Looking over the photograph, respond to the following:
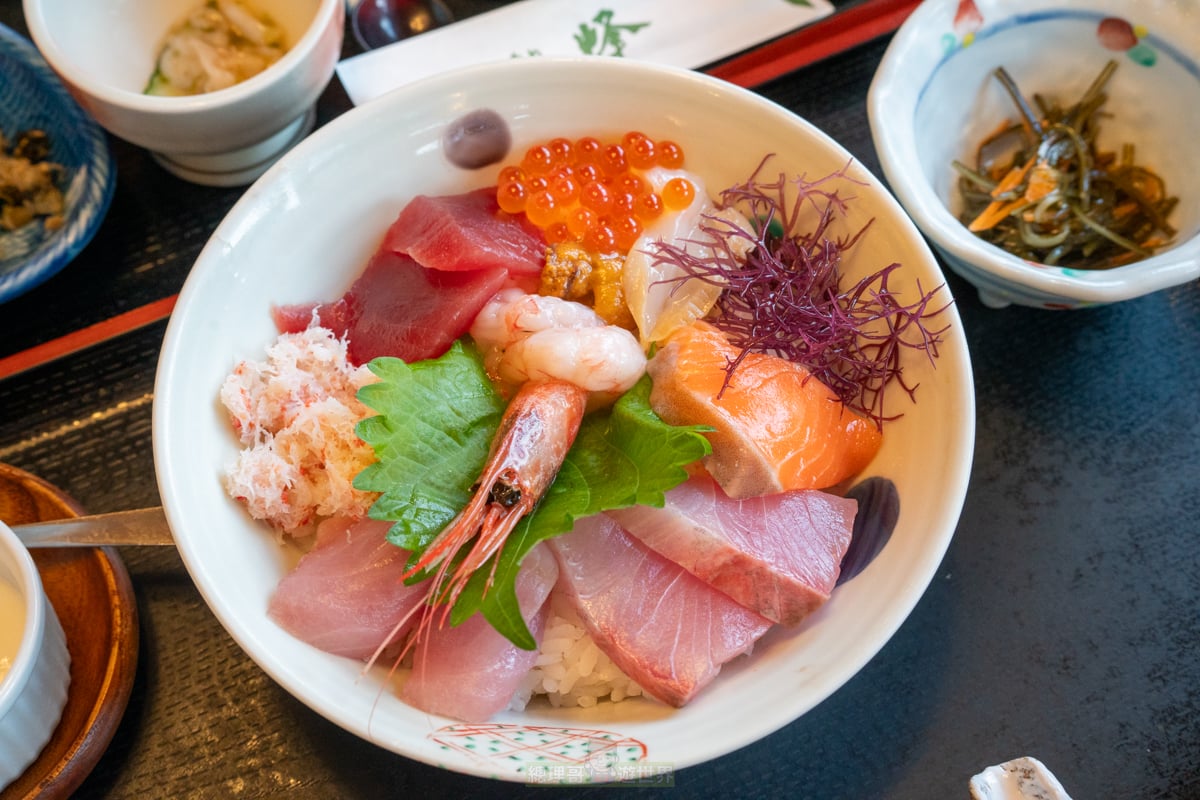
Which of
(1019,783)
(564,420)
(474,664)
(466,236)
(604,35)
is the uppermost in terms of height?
(604,35)

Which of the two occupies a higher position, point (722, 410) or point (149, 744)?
point (722, 410)

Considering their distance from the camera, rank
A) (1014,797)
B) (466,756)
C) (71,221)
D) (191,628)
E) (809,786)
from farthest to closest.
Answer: (71,221)
(191,628)
(809,786)
(1014,797)
(466,756)

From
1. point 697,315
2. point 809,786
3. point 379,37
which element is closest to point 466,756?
point 809,786

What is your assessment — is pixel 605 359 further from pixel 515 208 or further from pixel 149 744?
pixel 149 744

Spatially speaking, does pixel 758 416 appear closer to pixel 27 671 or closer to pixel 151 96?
pixel 27 671

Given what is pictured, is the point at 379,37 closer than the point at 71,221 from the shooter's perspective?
No

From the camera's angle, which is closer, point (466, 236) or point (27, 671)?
point (27, 671)

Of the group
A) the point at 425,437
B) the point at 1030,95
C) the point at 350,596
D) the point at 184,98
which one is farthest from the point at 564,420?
the point at 1030,95
